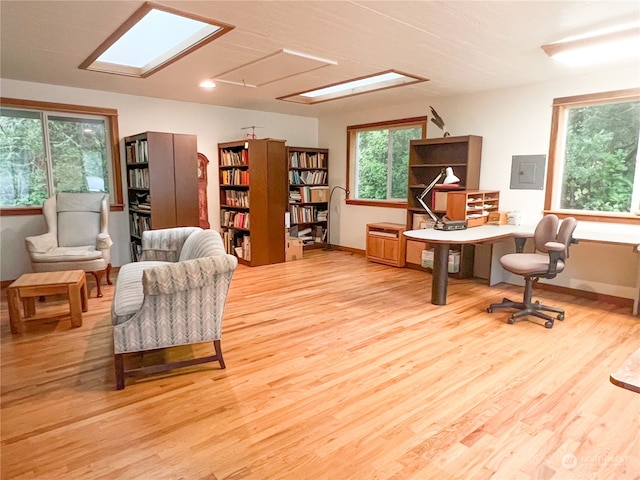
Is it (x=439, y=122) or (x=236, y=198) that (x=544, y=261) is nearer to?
(x=439, y=122)

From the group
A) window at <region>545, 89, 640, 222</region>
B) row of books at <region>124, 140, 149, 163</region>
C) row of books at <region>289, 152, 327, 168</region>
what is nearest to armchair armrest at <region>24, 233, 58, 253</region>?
row of books at <region>124, 140, 149, 163</region>

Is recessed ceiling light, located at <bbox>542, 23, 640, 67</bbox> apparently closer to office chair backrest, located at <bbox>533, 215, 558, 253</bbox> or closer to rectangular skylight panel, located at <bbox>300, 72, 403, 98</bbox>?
office chair backrest, located at <bbox>533, 215, 558, 253</bbox>

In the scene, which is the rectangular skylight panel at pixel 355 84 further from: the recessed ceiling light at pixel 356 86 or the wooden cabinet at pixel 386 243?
the wooden cabinet at pixel 386 243

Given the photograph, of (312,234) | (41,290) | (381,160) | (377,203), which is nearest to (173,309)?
(41,290)

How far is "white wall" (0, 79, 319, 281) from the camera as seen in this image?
186 inches

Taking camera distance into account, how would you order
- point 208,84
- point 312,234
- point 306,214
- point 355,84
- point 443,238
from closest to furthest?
point 443,238
point 208,84
point 355,84
point 306,214
point 312,234

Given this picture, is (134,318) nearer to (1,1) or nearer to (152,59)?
(1,1)

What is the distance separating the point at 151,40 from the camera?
354 centimetres

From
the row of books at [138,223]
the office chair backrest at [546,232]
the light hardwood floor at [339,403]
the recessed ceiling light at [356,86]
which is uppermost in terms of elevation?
the recessed ceiling light at [356,86]

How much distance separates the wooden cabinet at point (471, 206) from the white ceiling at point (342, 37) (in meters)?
1.28

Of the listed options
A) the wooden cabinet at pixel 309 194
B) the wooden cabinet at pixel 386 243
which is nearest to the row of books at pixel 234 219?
the wooden cabinet at pixel 309 194

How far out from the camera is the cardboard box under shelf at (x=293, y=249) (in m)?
6.28

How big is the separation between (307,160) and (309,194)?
1.95 ft

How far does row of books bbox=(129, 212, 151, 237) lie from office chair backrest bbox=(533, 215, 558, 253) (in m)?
4.45
